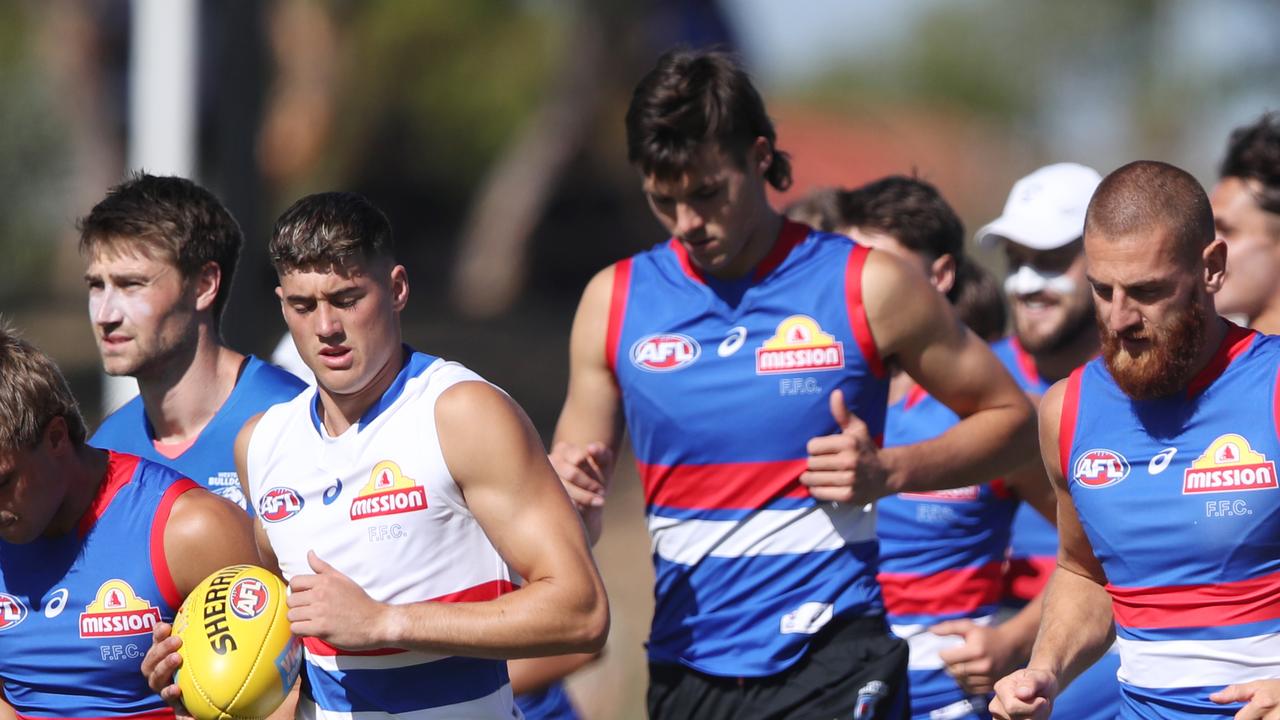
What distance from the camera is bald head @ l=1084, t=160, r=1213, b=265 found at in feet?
12.3

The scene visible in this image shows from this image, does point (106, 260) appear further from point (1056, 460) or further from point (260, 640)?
point (1056, 460)

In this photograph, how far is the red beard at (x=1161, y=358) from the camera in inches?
147

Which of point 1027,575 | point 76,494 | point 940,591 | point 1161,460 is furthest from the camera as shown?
point 1027,575

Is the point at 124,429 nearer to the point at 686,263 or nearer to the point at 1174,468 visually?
the point at 686,263

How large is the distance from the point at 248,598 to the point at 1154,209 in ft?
7.97

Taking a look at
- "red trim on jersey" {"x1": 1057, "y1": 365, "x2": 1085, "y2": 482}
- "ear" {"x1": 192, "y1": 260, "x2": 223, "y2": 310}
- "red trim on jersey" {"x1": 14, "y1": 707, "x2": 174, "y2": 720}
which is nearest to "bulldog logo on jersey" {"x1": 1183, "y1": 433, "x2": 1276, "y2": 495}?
"red trim on jersey" {"x1": 1057, "y1": 365, "x2": 1085, "y2": 482}

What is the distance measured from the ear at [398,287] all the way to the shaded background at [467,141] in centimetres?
647

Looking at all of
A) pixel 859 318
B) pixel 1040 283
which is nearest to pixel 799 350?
pixel 859 318

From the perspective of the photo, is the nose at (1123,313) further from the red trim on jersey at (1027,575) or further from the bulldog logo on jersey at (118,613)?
the bulldog logo on jersey at (118,613)

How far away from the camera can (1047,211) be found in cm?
568

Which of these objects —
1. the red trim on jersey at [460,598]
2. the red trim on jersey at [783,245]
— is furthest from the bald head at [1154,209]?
the red trim on jersey at [460,598]

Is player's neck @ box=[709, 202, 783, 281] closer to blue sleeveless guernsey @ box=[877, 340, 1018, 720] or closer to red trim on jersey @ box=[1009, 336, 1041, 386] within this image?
blue sleeveless guernsey @ box=[877, 340, 1018, 720]

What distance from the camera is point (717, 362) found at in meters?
4.81

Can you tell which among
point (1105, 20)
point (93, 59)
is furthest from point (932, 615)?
point (1105, 20)
